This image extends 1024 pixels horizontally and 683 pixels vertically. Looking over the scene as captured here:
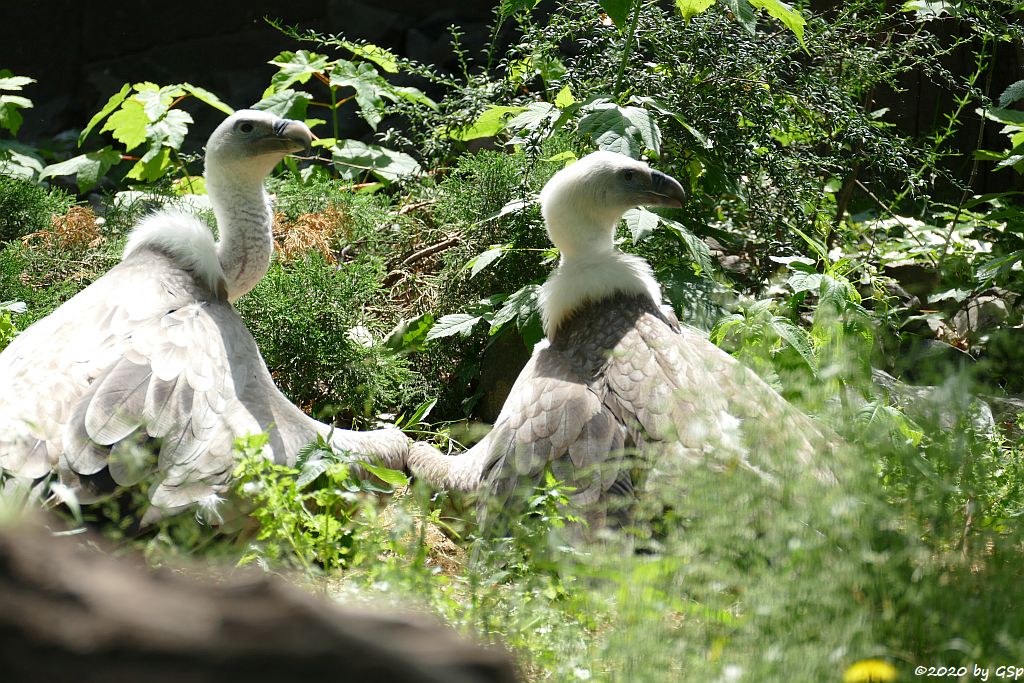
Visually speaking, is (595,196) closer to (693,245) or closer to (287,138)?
(693,245)

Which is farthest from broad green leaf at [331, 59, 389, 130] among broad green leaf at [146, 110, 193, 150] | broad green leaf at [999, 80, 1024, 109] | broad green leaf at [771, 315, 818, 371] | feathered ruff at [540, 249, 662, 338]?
broad green leaf at [999, 80, 1024, 109]

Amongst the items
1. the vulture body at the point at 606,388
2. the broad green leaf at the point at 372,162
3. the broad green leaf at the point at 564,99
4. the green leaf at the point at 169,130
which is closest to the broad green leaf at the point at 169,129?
the green leaf at the point at 169,130

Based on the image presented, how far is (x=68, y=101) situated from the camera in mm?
10422

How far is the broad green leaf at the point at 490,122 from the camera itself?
18.7ft

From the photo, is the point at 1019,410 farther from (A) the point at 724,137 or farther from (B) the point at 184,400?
(B) the point at 184,400

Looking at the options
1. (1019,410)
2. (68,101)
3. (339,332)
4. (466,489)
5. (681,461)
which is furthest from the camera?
(68,101)

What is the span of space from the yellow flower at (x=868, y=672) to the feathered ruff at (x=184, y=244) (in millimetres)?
3121

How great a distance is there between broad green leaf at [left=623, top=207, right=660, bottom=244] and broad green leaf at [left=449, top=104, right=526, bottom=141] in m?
1.33

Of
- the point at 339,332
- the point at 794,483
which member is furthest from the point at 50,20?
the point at 794,483

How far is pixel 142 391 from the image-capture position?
340 centimetres

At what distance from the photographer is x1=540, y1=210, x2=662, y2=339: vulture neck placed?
3.97 metres

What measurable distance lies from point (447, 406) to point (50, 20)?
7.46 metres

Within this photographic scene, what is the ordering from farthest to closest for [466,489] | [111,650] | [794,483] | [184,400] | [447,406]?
[447,406] → [466,489] → [184,400] → [794,483] → [111,650]

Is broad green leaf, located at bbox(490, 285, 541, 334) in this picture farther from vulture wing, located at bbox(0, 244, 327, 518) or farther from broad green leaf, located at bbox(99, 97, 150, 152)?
broad green leaf, located at bbox(99, 97, 150, 152)
